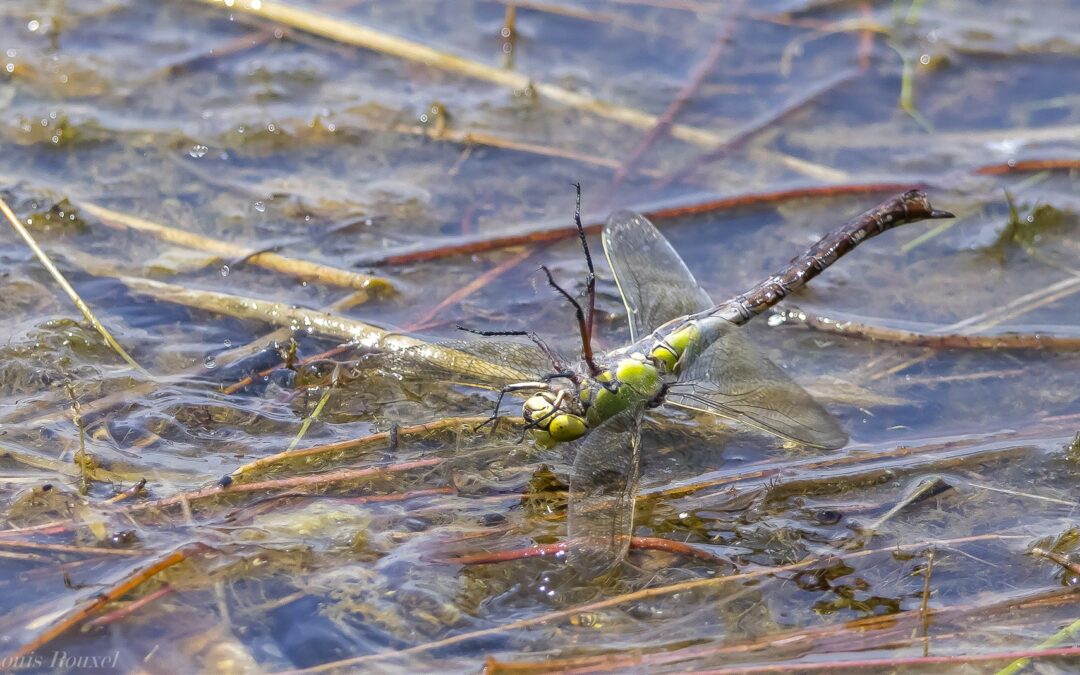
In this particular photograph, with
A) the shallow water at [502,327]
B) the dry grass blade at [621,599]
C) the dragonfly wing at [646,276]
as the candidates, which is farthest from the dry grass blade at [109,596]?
the dragonfly wing at [646,276]

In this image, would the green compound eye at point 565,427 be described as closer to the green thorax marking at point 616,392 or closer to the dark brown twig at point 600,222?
the green thorax marking at point 616,392

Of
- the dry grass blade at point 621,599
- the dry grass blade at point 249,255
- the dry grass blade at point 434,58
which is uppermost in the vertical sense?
the dry grass blade at point 434,58

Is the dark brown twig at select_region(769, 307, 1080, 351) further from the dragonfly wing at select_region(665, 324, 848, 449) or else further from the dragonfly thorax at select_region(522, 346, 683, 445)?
the dragonfly thorax at select_region(522, 346, 683, 445)

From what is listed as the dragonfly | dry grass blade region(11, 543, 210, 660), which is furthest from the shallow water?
the dragonfly

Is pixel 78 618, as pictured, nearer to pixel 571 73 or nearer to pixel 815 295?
pixel 815 295

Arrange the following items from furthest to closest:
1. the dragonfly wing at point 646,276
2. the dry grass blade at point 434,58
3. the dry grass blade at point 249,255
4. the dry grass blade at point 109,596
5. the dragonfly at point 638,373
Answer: the dry grass blade at point 434,58 → the dry grass blade at point 249,255 → the dragonfly wing at point 646,276 → the dragonfly at point 638,373 → the dry grass blade at point 109,596

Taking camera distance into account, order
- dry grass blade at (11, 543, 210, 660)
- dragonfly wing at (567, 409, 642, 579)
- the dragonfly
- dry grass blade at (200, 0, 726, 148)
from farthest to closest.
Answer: dry grass blade at (200, 0, 726, 148)
the dragonfly
dragonfly wing at (567, 409, 642, 579)
dry grass blade at (11, 543, 210, 660)

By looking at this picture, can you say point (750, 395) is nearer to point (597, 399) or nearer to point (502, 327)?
point (597, 399)
